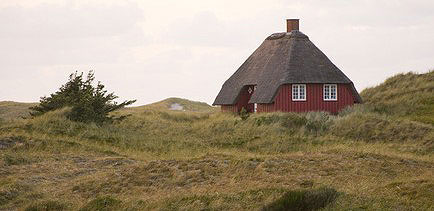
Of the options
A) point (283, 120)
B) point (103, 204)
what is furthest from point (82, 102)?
point (103, 204)

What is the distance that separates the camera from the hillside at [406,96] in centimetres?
3897

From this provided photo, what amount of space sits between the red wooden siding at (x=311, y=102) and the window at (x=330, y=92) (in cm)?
18

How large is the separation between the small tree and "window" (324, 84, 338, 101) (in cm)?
1206

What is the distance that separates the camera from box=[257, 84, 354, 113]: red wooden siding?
4047 cm

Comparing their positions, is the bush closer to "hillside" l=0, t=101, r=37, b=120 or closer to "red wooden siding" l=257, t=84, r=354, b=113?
"red wooden siding" l=257, t=84, r=354, b=113

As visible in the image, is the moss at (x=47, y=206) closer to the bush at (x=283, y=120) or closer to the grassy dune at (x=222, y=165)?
the grassy dune at (x=222, y=165)

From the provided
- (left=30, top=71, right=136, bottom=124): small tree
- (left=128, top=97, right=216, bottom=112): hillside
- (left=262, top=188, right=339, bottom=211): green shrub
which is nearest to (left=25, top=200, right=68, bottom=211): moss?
(left=262, top=188, right=339, bottom=211): green shrub

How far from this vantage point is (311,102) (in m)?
41.2

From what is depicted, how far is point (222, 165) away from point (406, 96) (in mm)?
24304

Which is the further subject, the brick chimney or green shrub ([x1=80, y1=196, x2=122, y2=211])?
the brick chimney

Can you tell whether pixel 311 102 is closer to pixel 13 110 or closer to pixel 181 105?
Result: pixel 13 110

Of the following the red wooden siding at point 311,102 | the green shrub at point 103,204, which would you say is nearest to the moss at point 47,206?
the green shrub at point 103,204

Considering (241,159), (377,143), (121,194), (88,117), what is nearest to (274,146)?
(377,143)

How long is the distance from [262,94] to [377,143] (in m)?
12.1
